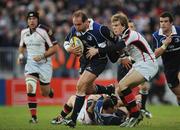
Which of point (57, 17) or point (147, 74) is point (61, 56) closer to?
point (57, 17)

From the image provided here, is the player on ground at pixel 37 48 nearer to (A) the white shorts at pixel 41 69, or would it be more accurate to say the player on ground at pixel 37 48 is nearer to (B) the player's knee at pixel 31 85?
(A) the white shorts at pixel 41 69

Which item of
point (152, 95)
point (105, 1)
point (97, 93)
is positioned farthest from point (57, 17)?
point (97, 93)

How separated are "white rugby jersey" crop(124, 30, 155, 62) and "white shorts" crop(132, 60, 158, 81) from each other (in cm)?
9

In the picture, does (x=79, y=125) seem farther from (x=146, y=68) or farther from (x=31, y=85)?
(x=146, y=68)

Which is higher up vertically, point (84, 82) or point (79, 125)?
point (84, 82)

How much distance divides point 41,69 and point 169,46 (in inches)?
127

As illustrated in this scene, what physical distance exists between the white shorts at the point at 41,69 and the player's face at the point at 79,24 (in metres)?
2.59

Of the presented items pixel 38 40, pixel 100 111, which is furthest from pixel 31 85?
pixel 100 111

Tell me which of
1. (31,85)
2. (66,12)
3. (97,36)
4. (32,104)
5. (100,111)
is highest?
(66,12)

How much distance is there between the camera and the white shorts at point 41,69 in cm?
1512

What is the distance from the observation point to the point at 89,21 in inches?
518

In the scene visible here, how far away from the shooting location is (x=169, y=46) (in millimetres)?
14781

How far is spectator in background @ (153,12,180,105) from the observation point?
14.4 metres

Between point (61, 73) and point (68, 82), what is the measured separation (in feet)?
2.44
